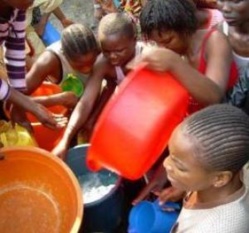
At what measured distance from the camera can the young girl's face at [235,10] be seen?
1683 mm

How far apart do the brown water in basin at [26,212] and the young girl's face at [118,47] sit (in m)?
0.60

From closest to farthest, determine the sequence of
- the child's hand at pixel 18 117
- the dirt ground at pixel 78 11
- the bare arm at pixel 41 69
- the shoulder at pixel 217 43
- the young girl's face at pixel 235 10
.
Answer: the shoulder at pixel 217 43 → the young girl's face at pixel 235 10 → the child's hand at pixel 18 117 → the bare arm at pixel 41 69 → the dirt ground at pixel 78 11

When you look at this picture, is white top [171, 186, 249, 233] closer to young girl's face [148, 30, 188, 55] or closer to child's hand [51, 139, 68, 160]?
young girl's face [148, 30, 188, 55]

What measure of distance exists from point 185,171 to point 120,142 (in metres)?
0.24

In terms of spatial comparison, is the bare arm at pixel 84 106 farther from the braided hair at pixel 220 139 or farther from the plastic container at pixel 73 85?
the braided hair at pixel 220 139

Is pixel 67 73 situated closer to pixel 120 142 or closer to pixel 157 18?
pixel 157 18

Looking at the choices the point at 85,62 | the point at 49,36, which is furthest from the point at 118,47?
the point at 49,36

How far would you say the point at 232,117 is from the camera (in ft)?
4.01

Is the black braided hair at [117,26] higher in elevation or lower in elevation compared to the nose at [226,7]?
lower

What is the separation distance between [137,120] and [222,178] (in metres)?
0.28

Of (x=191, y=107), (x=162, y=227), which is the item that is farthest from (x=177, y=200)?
(x=191, y=107)

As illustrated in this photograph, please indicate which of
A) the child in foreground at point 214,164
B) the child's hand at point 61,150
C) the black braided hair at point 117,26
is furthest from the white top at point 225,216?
the black braided hair at point 117,26

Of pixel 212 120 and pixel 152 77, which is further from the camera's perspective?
pixel 152 77

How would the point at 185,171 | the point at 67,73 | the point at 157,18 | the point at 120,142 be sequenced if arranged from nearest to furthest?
the point at 185,171 < the point at 120,142 < the point at 157,18 < the point at 67,73
